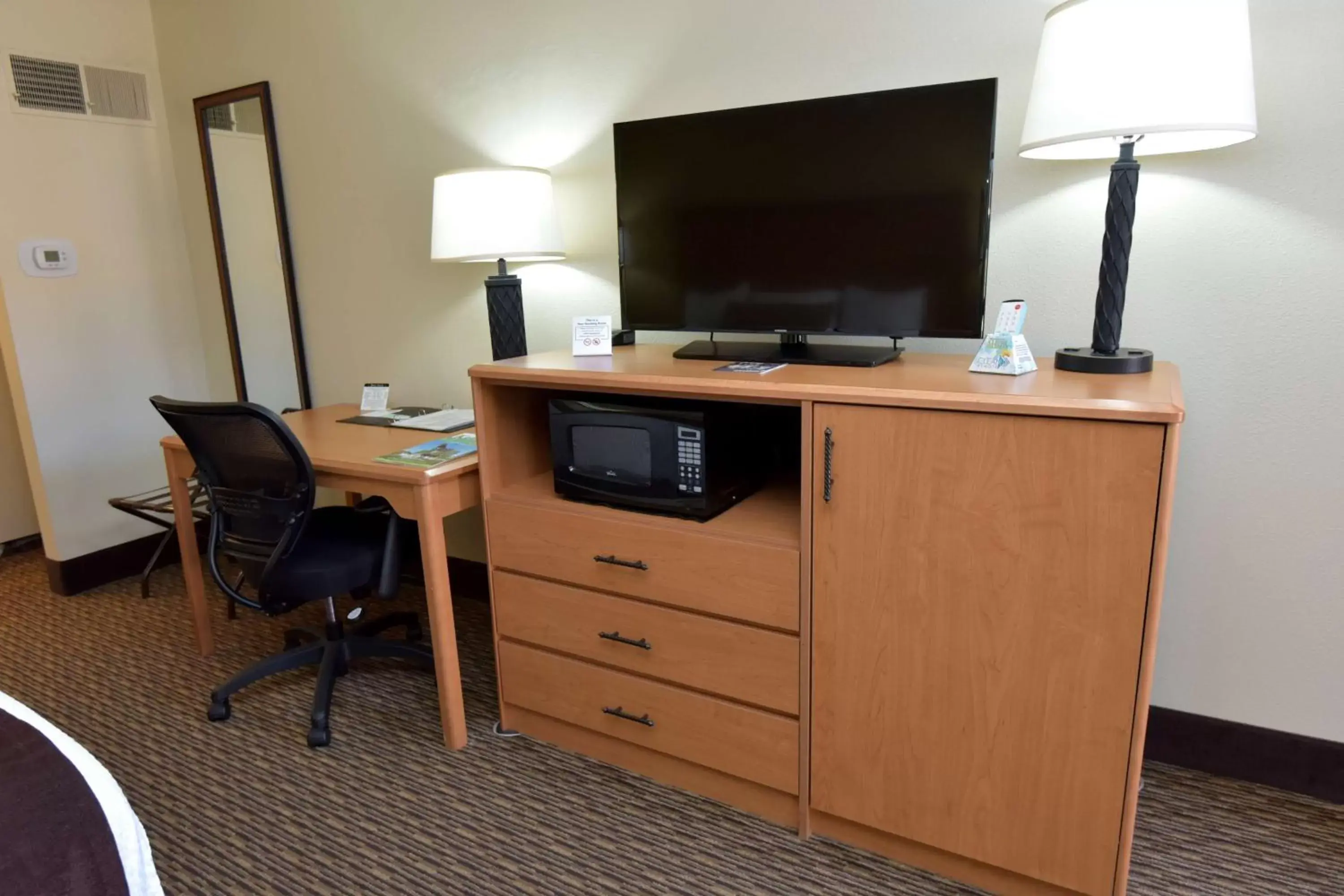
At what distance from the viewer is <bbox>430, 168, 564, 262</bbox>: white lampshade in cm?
224

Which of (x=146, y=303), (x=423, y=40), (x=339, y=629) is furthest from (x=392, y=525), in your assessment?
(x=146, y=303)

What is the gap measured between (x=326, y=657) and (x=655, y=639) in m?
1.10

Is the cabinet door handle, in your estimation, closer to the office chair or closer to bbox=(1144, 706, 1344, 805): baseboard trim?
bbox=(1144, 706, 1344, 805): baseboard trim

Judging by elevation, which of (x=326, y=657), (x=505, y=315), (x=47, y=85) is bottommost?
(x=326, y=657)

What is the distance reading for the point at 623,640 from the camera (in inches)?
73.5

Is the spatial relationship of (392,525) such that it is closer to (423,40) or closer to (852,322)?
(852,322)

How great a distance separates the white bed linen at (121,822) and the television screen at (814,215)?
147 cm

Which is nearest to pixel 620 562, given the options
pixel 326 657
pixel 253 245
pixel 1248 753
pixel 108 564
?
pixel 326 657

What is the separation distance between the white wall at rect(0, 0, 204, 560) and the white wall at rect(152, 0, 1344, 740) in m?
1.25

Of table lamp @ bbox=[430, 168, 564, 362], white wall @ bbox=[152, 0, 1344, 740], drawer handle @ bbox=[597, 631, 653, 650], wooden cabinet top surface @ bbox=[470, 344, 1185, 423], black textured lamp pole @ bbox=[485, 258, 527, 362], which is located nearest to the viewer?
wooden cabinet top surface @ bbox=[470, 344, 1185, 423]

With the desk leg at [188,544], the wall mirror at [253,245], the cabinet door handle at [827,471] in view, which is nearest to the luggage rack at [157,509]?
the desk leg at [188,544]

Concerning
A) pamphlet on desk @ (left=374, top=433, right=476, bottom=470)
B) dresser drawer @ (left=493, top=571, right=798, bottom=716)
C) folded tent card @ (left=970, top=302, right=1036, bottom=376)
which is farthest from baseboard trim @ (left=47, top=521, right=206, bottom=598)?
folded tent card @ (left=970, top=302, right=1036, bottom=376)

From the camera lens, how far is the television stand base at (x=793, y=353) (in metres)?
1.78

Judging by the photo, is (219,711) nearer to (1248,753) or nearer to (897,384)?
(897,384)
